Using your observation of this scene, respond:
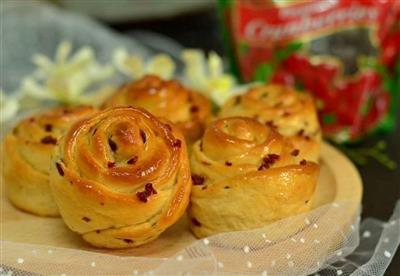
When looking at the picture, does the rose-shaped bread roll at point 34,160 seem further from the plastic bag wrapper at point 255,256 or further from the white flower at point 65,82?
the white flower at point 65,82

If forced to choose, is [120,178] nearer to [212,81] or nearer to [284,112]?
[284,112]

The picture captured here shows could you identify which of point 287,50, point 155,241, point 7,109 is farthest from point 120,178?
point 287,50

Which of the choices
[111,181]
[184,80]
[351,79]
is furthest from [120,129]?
[184,80]

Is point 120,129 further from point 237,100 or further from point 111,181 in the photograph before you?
point 237,100

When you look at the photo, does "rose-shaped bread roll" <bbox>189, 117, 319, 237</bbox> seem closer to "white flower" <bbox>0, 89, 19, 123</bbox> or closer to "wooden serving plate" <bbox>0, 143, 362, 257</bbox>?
"wooden serving plate" <bbox>0, 143, 362, 257</bbox>

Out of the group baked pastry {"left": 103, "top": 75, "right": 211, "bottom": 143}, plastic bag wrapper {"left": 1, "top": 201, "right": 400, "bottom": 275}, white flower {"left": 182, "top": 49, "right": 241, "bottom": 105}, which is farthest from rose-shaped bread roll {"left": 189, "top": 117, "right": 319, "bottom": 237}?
white flower {"left": 182, "top": 49, "right": 241, "bottom": 105}

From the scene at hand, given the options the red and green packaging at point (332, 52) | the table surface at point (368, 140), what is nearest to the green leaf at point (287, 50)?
the red and green packaging at point (332, 52)
